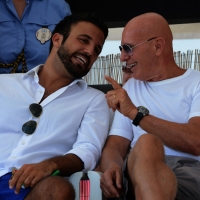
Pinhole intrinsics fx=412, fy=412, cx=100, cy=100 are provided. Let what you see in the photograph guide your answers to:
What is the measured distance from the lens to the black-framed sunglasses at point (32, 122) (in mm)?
1728

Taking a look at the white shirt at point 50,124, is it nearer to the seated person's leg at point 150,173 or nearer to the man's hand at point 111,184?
the man's hand at point 111,184

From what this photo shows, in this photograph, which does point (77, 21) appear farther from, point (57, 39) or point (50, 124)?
point (50, 124)

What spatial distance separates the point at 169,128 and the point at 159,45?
0.54 metres

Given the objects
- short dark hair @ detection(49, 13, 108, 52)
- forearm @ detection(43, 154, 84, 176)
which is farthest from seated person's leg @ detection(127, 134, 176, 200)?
short dark hair @ detection(49, 13, 108, 52)

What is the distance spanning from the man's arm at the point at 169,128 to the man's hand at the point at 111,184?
0.90 feet

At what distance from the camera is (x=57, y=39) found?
2.17m

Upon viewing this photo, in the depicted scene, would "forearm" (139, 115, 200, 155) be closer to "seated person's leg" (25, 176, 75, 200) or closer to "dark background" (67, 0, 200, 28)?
"seated person's leg" (25, 176, 75, 200)

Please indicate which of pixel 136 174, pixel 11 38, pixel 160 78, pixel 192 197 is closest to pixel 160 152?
pixel 136 174

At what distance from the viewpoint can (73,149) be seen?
172 cm

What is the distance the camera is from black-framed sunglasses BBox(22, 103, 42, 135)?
1728 millimetres

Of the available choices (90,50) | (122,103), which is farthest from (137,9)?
(122,103)

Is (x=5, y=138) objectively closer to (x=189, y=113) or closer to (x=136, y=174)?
(x=136, y=174)

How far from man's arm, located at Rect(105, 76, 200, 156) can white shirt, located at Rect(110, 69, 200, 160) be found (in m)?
0.06

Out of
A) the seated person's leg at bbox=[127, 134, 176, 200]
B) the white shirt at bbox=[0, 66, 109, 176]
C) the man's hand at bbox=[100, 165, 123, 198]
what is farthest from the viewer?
the white shirt at bbox=[0, 66, 109, 176]
